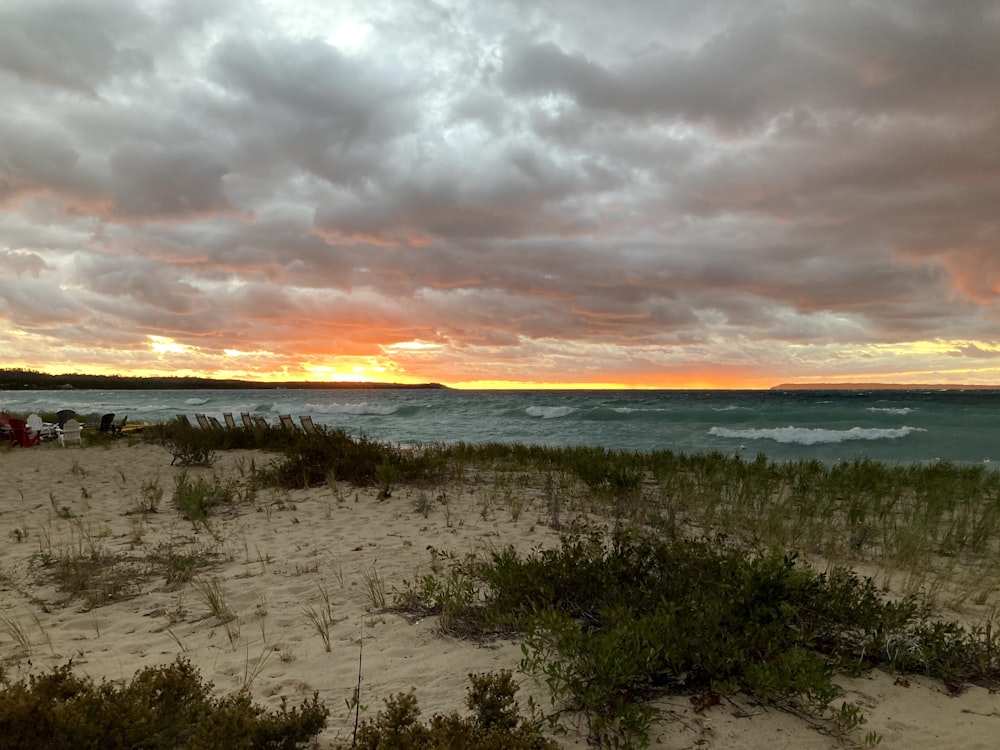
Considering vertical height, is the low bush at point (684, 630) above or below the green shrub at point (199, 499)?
above

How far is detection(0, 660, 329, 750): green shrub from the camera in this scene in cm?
232

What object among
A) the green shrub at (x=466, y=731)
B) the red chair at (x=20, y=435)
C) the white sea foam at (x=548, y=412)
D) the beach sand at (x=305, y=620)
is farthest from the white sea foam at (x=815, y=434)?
the red chair at (x=20, y=435)

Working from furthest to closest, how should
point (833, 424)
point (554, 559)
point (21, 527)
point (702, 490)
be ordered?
point (833, 424)
point (702, 490)
point (21, 527)
point (554, 559)

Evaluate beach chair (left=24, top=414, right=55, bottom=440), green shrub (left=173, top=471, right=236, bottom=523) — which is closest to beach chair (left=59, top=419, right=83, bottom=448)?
beach chair (left=24, top=414, right=55, bottom=440)

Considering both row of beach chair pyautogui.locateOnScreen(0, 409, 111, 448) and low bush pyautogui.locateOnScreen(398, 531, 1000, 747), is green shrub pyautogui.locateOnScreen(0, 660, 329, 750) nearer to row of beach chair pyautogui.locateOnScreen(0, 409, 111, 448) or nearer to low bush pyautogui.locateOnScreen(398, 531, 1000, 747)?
low bush pyautogui.locateOnScreen(398, 531, 1000, 747)

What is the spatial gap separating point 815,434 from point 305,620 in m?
27.5

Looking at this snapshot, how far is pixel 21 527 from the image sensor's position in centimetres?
755

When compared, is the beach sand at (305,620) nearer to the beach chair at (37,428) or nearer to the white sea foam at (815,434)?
the beach chair at (37,428)

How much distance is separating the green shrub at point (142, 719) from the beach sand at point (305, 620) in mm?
430

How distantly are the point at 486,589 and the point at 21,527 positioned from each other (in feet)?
21.7

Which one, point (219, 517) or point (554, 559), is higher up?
point (554, 559)

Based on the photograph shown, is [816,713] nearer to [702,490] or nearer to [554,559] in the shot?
[554,559]

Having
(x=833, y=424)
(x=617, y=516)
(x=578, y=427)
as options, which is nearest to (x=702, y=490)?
(x=617, y=516)

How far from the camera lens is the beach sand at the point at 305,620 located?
3.04 m
